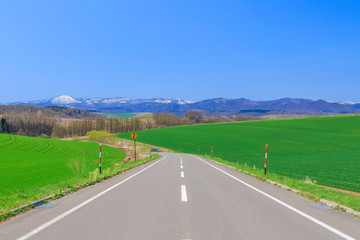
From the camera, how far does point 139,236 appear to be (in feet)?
15.5

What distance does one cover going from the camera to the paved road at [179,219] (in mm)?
4902

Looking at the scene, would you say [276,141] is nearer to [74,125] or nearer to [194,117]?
[74,125]

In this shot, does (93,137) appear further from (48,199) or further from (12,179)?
(48,199)

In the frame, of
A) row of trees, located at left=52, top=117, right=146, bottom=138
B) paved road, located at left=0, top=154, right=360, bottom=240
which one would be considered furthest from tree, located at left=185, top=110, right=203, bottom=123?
paved road, located at left=0, top=154, right=360, bottom=240

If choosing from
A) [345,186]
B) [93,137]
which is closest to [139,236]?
[345,186]

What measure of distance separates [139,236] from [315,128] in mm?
76227

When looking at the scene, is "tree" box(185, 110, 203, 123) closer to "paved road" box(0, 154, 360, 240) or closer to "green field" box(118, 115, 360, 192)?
"green field" box(118, 115, 360, 192)

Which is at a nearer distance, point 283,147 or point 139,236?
point 139,236

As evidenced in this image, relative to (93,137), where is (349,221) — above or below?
above

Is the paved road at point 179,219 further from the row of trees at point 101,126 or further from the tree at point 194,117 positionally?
the tree at point 194,117

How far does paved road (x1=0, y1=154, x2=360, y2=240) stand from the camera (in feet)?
16.1

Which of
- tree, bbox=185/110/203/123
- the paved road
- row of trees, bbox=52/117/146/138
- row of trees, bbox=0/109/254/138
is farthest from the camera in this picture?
tree, bbox=185/110/203/123

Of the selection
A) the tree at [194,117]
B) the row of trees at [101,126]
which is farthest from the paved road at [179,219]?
the tree at [194,117]

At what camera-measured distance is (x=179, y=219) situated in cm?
588
